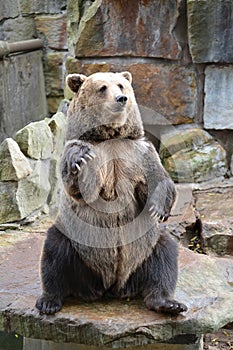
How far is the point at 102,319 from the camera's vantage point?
2.67 m

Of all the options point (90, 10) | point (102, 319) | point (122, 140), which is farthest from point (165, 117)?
point (102, 319)

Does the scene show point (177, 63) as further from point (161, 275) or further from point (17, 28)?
point (17, 28)

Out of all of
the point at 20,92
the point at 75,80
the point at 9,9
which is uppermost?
the point at 9,9

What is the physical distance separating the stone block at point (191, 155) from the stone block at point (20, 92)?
1694mm

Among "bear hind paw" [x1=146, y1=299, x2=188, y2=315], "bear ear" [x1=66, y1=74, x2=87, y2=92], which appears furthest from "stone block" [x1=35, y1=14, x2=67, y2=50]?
"bear hind paw" [x1=146, y1=299, x2=188, y2=315]

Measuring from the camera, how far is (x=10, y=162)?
3.70m

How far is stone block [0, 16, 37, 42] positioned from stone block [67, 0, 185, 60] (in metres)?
1.80

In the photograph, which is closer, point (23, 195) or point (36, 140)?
point (23, 195)

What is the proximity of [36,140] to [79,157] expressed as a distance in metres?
1.51

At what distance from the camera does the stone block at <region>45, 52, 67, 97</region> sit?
609 centimetres

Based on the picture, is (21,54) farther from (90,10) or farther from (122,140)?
(122,140)

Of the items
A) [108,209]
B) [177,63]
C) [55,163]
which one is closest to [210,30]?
[177,63]

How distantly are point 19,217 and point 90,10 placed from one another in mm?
1569

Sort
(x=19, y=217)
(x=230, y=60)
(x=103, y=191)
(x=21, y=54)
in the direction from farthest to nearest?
Answer: 1. (x=21, y=54)
2. (x=230, y=60)
3. (x=19, y=217)
4. (x=103, y=191)
